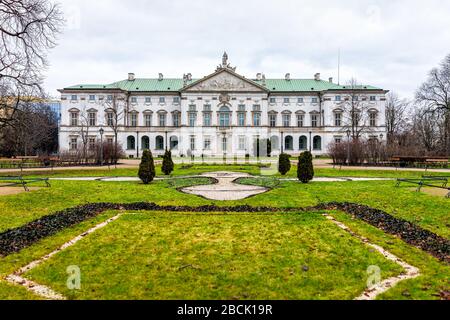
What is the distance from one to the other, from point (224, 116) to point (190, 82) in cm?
931

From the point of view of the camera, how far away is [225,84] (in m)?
60.3

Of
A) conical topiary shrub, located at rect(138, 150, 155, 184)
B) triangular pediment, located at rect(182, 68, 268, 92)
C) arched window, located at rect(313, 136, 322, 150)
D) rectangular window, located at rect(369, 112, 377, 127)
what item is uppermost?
triangular pediment, located at rect(182, 68, 268, 92)

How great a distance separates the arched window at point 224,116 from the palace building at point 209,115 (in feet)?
0.59

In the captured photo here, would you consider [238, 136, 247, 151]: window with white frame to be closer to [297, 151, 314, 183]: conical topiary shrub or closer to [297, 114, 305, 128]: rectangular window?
[297, 114, 305, 128]: rectangular window

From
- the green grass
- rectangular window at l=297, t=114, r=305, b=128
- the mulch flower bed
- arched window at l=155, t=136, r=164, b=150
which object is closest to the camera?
the green grass

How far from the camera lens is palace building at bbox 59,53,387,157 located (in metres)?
60.0

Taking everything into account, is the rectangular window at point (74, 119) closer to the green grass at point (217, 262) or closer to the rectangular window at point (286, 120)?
the rectangular window at point (286, 120)

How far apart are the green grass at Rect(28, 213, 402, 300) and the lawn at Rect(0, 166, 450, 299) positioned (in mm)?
16

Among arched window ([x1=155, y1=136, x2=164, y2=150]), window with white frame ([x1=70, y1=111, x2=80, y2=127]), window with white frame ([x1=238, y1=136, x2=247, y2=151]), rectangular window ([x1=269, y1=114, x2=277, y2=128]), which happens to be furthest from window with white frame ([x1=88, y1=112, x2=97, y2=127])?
rectangular window ([x1=269, y1=114, x2=277, y2=128])

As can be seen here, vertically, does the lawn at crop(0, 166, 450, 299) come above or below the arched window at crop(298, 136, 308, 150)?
below

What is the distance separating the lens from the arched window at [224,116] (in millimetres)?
61031

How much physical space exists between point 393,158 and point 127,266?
30.7 m

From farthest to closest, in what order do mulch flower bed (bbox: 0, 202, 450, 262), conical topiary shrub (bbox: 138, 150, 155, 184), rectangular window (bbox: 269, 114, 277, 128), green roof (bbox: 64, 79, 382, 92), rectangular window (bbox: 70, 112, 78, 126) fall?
rectangular window (bbox: 269, 114, 277, 128) < green roof (bbox: 64, 79, 382, 92) < rectangular window (bbox: 70, 112, 78, 126) < conical topiary shrub (bbox: 138, 150, 155, 184) < mulch flower bed (bbox: 0, 202, 450, 262)

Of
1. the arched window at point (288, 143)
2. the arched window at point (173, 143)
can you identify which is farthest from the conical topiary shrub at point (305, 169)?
the arched window at point (288, 143)
